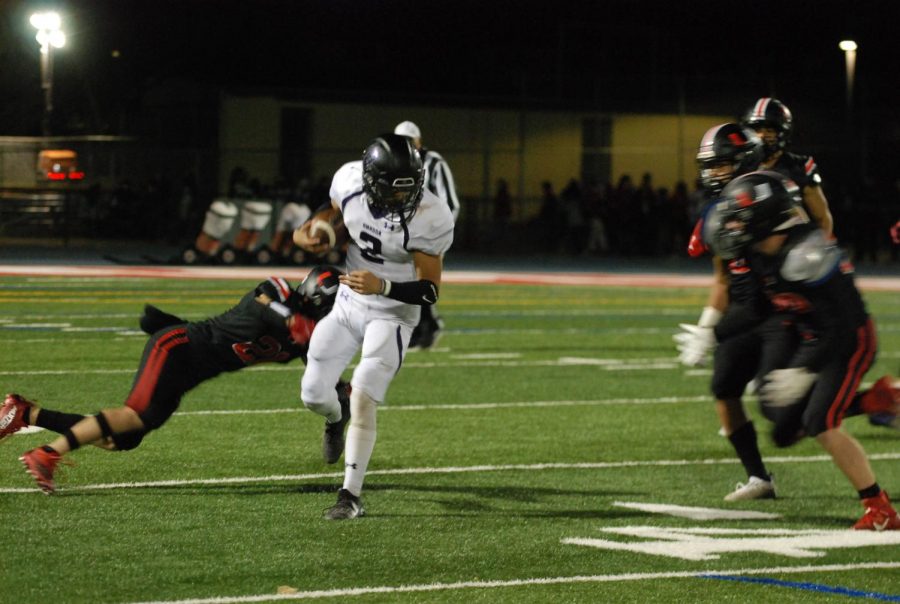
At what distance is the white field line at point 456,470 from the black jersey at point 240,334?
67 cm

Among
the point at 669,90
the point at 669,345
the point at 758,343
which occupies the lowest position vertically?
the point at 669,345

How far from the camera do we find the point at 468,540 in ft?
19.1

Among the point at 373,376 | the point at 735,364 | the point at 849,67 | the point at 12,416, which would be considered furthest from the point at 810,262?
the point at 849,67

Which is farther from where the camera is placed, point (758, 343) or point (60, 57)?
point (60, 57)

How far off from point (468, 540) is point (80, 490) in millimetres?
1751

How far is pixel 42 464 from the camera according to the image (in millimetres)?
6094

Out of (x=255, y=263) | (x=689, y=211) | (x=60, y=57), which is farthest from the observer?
(x=60, y=57)

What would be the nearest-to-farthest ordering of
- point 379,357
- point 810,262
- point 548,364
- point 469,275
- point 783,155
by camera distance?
1. point 810,262
2. point 379,357
3. point 783,155
4. point 548,364
5. point 469,275

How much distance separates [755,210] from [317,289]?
1805 mm

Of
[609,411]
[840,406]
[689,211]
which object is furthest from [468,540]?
[689,211]

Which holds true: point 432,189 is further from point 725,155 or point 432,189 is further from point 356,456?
point 356,456

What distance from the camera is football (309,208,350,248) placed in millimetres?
6562

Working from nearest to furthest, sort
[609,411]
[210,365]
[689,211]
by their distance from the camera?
[210,365] → [609,411] → [689,211]

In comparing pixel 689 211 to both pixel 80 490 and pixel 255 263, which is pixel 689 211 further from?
pixel 80 490
